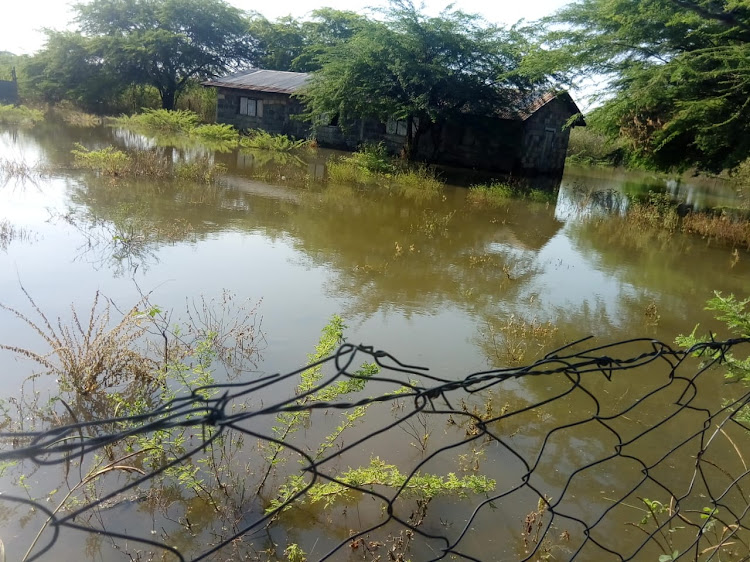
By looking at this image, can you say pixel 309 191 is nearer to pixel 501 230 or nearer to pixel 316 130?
pixel 501 230

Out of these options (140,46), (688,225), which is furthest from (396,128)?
(140,46)

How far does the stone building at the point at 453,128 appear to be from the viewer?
20203 millimetres

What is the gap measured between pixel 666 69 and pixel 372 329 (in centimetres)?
838

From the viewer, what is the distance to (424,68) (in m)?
17.2

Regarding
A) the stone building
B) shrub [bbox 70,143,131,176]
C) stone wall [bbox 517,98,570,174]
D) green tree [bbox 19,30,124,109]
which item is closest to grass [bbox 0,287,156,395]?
shrub [bbox 70,143,131,176]

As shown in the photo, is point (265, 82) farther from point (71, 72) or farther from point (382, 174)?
point (382, 174)

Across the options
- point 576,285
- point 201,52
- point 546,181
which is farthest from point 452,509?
point 201,52

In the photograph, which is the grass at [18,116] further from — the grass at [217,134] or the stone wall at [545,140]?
the stone wall at [545,140]

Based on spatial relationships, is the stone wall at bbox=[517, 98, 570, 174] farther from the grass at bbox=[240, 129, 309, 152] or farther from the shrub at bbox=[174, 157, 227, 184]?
the shrub at bbox=[174, 157, 227, 184]

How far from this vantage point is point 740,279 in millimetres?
9125

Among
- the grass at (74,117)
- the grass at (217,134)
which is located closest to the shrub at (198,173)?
the grass at (217,134)

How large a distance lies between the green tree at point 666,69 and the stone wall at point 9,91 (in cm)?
2843

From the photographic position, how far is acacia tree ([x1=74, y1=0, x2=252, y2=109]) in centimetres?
2861

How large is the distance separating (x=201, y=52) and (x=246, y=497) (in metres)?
32.0
